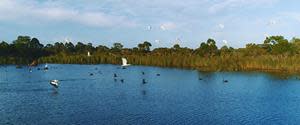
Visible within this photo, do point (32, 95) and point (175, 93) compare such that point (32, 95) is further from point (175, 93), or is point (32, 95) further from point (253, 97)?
point (253, 97)

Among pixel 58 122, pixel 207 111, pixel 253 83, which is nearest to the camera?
pixel 58 122

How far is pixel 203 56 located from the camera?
111 m

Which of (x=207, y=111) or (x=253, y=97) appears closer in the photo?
(x=207, y=111)

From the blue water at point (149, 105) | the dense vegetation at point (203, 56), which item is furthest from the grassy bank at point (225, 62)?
the blue water at point (149, 105)

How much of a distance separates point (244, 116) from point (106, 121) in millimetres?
Result: 10626

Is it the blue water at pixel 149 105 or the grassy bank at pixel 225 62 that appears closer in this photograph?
the blue water at pixel 149 105

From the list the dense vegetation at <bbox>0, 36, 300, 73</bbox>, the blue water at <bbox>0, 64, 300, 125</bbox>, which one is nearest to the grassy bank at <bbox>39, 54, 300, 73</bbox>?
the dense vegetation at <bbox>0, 36, 300, 73</bbox>

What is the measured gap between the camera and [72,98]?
133 feet

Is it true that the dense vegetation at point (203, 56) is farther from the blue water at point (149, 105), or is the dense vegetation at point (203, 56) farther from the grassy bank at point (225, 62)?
the blue water at point (149, 105)

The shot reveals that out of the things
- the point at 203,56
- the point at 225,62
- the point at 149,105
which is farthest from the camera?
the point at 203,56

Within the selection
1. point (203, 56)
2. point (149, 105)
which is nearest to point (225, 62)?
point (203, 56)

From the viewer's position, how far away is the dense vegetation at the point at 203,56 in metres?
84.8

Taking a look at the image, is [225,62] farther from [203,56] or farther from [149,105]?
[149,105]

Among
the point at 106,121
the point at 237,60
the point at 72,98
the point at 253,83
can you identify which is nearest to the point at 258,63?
the point at 237,60
